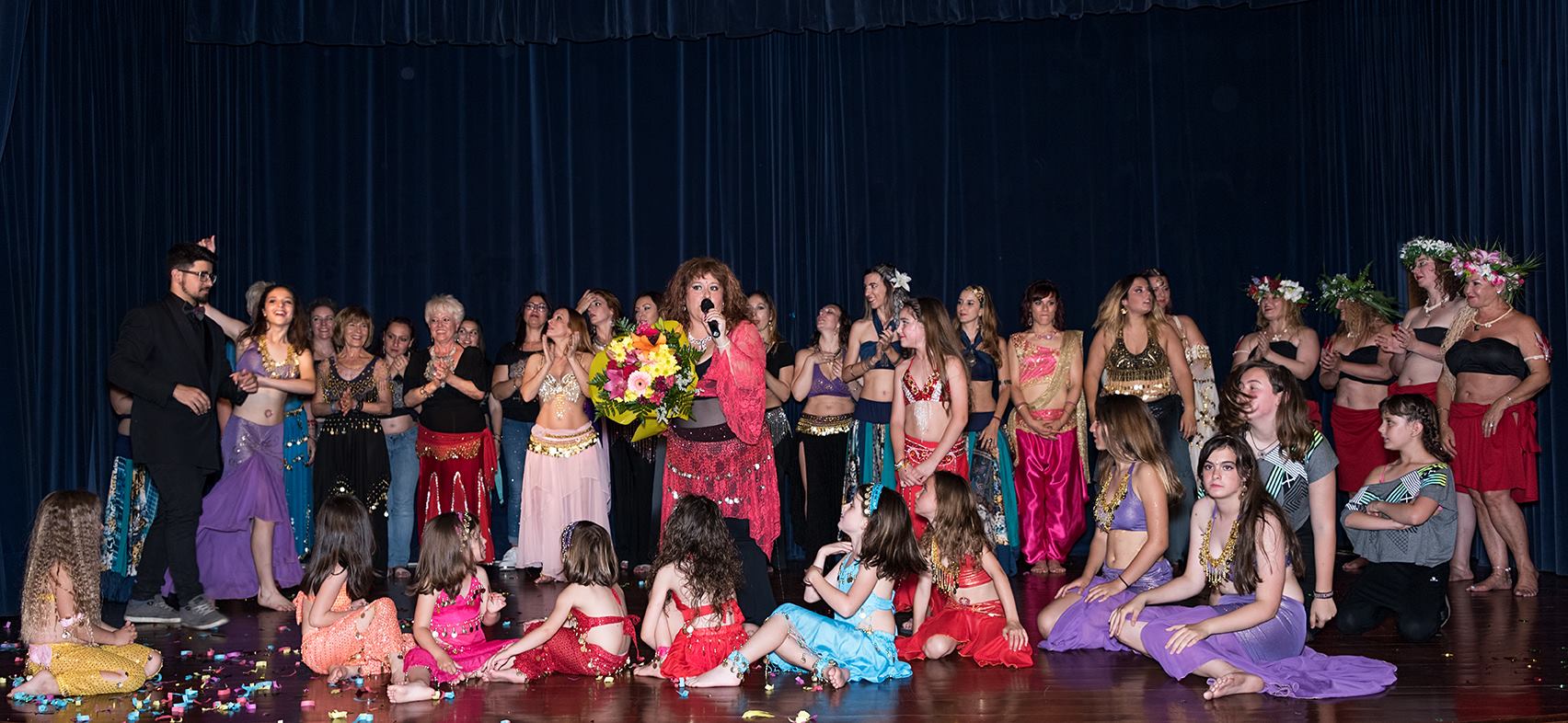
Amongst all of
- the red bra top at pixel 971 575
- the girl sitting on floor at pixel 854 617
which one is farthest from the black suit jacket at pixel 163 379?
the red bra top at pixel 971 575

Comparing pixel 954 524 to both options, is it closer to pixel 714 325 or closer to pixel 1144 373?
pixel 714 325

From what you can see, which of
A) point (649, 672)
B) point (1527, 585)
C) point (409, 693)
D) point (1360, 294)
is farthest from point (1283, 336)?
point (409, 693)

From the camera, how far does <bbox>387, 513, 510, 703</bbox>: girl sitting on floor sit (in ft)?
15.2

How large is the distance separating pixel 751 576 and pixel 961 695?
1113mm

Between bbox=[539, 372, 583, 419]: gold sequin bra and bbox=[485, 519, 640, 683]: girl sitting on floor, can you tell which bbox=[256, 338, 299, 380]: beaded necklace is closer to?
bbox=[539, 372, 583, 419]: gold sequin bra

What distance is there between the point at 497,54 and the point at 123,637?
5.33m

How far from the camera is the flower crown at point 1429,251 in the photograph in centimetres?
682

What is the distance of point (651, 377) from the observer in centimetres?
496

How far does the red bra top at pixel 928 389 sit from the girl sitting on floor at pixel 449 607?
2.17m

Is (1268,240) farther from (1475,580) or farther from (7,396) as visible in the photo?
(7,396)

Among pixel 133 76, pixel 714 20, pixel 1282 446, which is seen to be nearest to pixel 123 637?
pixel 133 76

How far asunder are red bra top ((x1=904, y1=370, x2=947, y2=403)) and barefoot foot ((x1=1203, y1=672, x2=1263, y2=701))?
2061mm

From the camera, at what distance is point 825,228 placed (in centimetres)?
895

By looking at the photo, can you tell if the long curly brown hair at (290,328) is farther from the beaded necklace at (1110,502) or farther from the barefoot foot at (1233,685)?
the barefoot foot at (1233,685)
